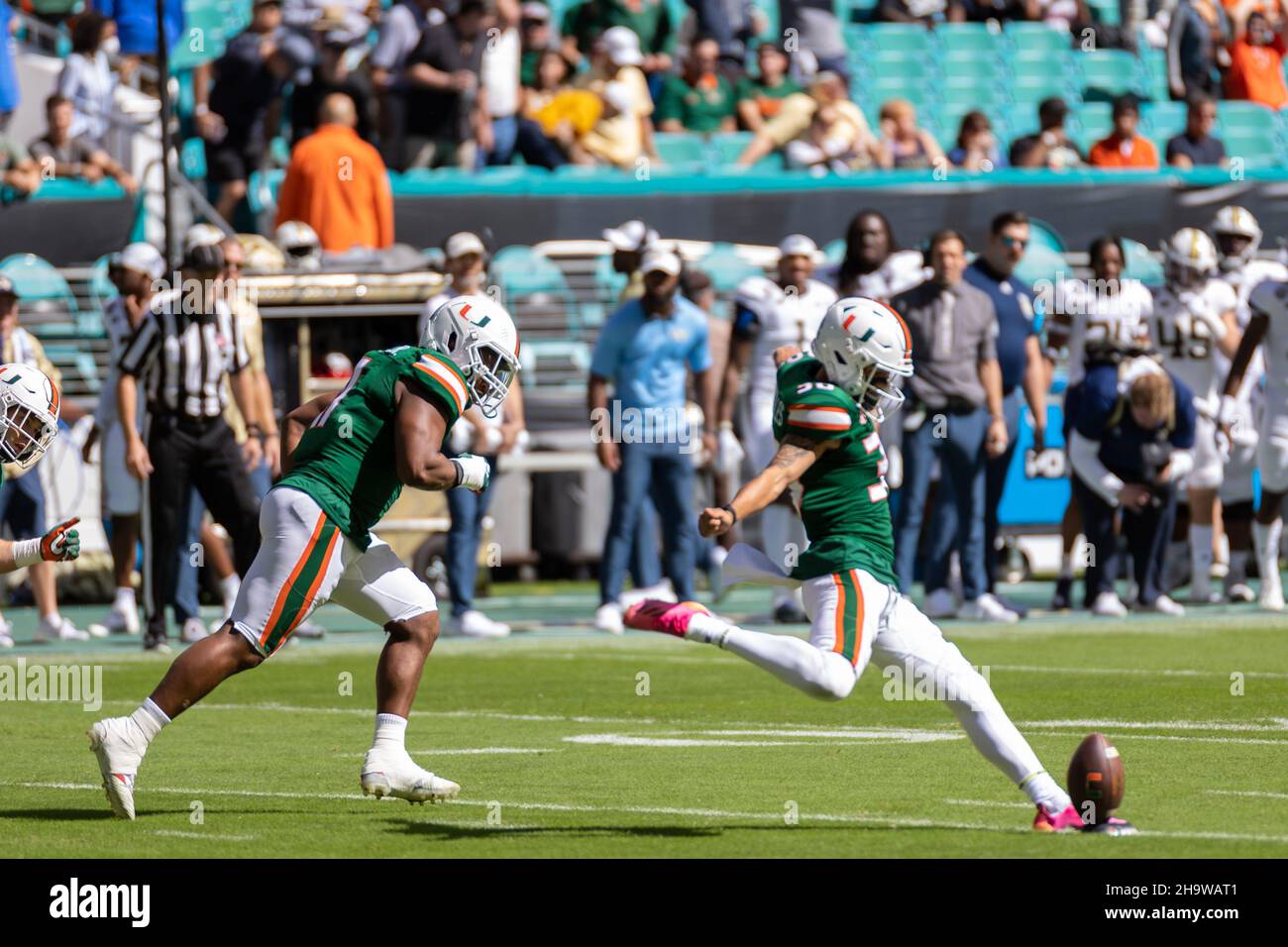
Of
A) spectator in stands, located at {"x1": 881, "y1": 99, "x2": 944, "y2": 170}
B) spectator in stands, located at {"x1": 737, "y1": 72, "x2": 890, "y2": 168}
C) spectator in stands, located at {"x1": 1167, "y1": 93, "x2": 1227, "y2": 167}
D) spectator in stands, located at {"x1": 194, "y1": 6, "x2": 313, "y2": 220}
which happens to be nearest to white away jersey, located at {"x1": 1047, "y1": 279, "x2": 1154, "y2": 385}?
spectator in stands, located at {"x1": 737, "y1": 72, "x2": 890, "y2": 168}

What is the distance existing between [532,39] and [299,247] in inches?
226

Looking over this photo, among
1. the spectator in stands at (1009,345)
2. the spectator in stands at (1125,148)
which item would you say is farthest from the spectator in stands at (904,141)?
the spectator in stands at (1009,345)

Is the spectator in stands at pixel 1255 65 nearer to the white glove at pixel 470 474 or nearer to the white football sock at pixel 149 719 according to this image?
the white glove at pixel 470 474

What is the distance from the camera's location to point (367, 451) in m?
7.45

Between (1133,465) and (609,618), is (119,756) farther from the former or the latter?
(1133,465)

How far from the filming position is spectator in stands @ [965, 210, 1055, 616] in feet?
46.6

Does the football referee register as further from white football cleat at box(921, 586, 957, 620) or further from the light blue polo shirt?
white football cleat at box(921, 586, 957, 620)

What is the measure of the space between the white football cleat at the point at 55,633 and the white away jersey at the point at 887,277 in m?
4.78

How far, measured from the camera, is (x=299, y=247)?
15617 mm

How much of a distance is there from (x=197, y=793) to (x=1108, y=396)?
26.2 ft

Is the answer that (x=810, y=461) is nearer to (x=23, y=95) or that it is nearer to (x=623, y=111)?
(x=623, y=111)

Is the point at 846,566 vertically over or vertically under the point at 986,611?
over

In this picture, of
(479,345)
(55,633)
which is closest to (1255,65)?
(55,633)

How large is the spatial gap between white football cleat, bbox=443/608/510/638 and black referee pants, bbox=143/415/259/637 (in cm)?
133
